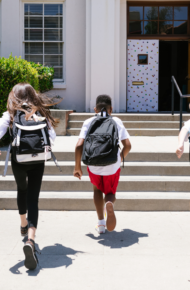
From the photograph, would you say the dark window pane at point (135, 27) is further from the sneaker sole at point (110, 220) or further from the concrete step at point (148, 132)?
the sneaker sole at point (110, 220)

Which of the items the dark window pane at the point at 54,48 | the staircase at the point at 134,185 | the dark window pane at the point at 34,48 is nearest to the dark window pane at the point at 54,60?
the dark window pane at the point at 54,48

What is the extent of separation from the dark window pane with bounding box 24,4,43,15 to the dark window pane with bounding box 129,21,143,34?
2.90 meters

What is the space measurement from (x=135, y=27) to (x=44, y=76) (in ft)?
11.2

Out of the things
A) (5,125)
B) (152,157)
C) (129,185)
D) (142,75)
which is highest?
(142,75)

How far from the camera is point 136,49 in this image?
11469mm

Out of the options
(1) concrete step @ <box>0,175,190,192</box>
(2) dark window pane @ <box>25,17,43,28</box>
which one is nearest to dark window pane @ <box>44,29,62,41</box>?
(2) dark window pane @ <box>25,17,43,28</box>

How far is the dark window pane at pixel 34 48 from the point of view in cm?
1157

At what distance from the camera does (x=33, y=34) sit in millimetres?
11523

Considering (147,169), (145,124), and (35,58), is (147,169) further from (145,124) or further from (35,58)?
(35,58)

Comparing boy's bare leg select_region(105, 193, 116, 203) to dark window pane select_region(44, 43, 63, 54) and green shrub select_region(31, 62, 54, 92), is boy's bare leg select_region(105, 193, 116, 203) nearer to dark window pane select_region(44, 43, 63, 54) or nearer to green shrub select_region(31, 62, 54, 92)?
green shrub select_region(31, 62, 54, 92)

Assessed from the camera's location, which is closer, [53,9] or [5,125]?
Answer: [5,125]

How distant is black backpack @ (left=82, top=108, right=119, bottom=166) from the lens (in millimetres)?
3820

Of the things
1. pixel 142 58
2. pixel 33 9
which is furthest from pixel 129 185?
pixel 33 9

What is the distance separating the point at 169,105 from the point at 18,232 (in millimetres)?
11101
